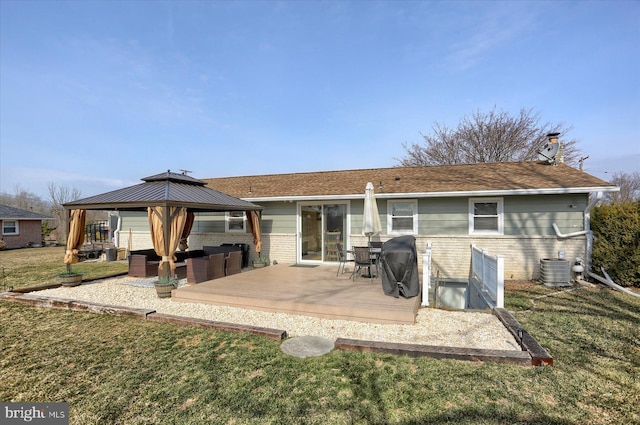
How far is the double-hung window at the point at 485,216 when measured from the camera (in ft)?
31.2

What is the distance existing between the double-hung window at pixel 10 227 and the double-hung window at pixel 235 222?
20.9m

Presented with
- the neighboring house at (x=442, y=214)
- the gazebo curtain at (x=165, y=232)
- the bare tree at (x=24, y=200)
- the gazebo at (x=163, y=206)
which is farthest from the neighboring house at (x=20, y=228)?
the gazebo curtain at (x=165, y=232)

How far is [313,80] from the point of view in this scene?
15250 millimetres

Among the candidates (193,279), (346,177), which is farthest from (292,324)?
(346,177)

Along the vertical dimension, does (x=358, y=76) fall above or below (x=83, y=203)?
above

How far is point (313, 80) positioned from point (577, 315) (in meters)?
13.8

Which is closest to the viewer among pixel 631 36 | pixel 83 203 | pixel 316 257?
pixel 83 203

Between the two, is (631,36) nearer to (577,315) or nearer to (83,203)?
(577,315)

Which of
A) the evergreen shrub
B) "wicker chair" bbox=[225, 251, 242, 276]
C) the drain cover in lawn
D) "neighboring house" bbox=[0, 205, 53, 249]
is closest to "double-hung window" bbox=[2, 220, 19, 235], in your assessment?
"neighboring house" bbox=[0, 205, 53, 249]

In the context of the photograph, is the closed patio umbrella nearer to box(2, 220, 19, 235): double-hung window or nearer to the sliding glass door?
the sliding glass door

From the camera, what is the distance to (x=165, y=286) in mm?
6980

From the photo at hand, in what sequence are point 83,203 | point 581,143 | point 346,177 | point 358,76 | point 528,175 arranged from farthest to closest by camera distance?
point 581,143 < point 358,76 < point 346,177 < point 528,175 < point 83,203

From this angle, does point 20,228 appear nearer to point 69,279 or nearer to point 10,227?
point 10,227

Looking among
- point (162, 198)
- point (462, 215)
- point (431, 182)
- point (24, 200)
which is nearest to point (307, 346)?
point (162, 198)
